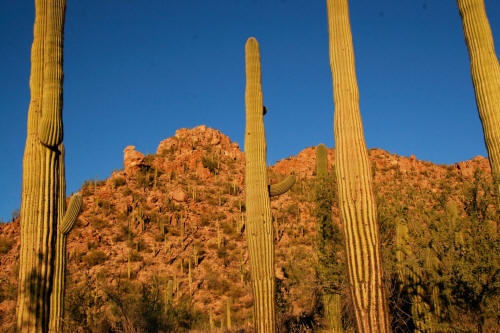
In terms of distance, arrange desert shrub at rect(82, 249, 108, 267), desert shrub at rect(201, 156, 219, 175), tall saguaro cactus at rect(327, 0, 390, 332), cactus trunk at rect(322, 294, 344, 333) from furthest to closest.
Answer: desert shrub at rect(201, 156, 219, 175) → desert shrub at rect(82, 249, 108, 267) → cactus trunk at rect(322, 294, 344, 333) → tall saguaro cactus at rect(327, 0, 390, 332)

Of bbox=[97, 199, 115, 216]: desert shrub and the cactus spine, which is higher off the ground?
bbox=[97, 199, 115, 216]: desert shrub

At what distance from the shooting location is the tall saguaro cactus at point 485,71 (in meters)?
7.06

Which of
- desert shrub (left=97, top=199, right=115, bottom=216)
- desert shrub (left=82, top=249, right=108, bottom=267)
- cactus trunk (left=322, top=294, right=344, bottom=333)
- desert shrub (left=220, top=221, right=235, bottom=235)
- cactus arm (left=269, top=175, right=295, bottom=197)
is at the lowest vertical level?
cactus trunk (left=322, top=294, right=344, bottom=333)

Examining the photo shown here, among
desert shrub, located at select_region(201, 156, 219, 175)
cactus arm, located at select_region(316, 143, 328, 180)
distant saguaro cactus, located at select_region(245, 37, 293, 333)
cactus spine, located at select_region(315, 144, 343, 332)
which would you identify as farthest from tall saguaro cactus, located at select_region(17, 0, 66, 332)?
desert shrub, located at select_region(201, 156, 219, 175)

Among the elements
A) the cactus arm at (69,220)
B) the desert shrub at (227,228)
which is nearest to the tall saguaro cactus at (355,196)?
the cactus arm at (69,220)

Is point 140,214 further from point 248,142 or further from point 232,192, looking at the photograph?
point 248,142

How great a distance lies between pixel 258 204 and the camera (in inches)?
349

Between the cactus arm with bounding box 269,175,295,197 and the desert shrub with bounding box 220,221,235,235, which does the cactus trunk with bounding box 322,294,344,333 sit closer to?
the cactus arm with bounding box 269,175,295,197

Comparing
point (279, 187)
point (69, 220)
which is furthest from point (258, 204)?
point (69, 220)

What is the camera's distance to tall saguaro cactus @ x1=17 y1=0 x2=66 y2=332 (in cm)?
614

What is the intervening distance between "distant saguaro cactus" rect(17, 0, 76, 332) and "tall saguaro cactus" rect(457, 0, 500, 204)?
6.70 m

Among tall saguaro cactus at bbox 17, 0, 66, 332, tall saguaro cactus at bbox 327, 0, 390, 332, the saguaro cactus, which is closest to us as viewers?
tall saguaro cactus at bbox 327, 0, 390, 332

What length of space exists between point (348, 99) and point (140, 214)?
21.7 meters

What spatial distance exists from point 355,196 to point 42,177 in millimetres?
4472
